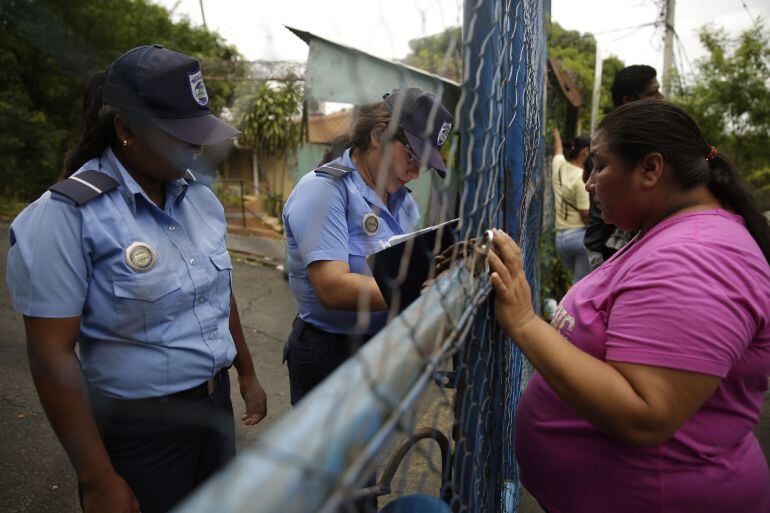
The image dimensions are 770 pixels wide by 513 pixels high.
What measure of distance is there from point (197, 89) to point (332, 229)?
0.62m

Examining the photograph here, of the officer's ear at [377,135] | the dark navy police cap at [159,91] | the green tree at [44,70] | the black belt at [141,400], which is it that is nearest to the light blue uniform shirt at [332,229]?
the officer's ear at [377,135]

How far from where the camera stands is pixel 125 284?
1.56 metres

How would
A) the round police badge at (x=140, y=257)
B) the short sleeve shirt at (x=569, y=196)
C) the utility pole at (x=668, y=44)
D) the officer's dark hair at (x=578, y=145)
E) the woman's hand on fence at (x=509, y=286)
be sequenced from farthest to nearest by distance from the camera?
the utility pole at (x=668, y=44) < the officer's dark hair at (x=578, y=145) < the short sleeve shirt at (x=569, y=196) < the round police badge at (x=140, y=257) < the woman's hand on fence at (x=509, y=286)

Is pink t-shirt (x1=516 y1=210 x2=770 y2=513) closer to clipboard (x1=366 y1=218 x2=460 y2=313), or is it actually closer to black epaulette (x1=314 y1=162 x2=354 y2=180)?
clipboard (x1=366 y1=218 x2=460 y2=313)

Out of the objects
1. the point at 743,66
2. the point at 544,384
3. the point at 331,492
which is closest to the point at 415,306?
the point at 331,492

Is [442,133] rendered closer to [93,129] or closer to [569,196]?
[93,129]

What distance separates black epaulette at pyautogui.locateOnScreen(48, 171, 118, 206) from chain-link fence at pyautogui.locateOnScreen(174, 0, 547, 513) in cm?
89

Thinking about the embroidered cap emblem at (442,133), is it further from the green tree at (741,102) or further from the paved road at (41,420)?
the green tree at (741,102)

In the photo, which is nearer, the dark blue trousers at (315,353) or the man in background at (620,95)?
the dark blue trousers at (315,353)

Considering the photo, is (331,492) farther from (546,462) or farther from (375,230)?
(375,230)

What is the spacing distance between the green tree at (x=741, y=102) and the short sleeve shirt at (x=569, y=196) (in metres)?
8.03

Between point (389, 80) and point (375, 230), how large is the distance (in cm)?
290

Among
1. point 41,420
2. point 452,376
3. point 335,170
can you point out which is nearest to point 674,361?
Result: point 452,376

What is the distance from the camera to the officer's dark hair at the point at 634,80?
11.4ft
